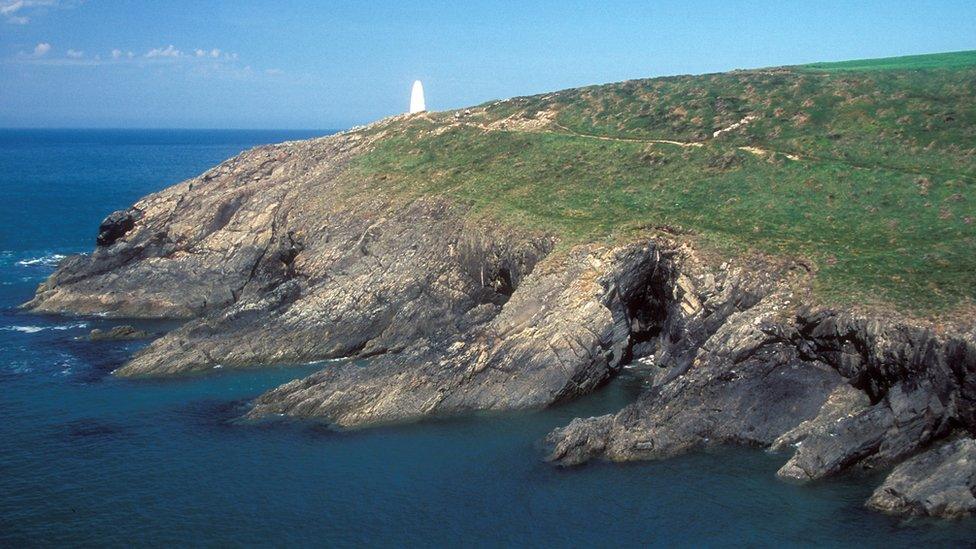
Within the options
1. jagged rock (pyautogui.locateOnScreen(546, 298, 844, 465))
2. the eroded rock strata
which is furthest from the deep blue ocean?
the eroded rock strata

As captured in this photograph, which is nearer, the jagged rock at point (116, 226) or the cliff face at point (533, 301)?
the cliff face at point (533, 301)

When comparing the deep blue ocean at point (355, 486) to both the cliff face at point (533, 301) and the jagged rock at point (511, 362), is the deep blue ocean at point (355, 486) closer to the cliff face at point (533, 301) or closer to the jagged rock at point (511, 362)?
the jagged rock at point (511, 362)

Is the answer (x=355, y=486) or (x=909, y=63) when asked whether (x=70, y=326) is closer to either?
(x=355, y=486)

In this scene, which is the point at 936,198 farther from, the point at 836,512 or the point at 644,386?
the point at 836,512

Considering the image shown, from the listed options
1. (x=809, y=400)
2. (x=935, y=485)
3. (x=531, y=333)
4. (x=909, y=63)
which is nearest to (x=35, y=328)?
(x=531, y=333)

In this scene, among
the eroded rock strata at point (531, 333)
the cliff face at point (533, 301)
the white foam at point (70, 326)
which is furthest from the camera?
the white foam at point (70, 326)

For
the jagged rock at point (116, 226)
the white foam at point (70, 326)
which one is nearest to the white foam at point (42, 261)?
the jagged rock at point (116, 226)
